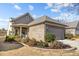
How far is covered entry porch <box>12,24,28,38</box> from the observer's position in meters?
3.14

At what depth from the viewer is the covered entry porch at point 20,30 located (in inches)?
124

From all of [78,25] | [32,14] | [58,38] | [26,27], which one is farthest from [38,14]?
[78,25]

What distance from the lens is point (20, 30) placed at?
3172mm

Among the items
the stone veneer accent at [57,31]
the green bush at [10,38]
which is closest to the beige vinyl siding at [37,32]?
the stone veneer accent at [57,31]

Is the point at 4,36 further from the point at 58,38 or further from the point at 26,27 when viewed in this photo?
the point at 58,38

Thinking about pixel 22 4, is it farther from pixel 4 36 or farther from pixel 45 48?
pixel 45 48

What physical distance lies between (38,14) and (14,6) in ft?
1.52

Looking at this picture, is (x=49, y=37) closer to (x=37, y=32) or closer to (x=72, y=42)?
(x=37, y=32)

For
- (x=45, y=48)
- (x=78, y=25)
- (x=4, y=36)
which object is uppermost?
(x=78, y=25)

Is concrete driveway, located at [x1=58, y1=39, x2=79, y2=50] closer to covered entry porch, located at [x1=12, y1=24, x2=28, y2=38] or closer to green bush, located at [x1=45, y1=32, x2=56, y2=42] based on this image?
green bush, located at [x1=45, y1=32, x2=56, y2=42]

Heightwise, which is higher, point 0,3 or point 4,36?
Answer: point 0,3

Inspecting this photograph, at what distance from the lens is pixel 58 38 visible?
3.16 meters

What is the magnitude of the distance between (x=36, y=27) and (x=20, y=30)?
31 centimetres

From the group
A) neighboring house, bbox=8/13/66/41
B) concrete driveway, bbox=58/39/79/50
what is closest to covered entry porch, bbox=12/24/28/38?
neighboring house, bbox=8/13/66/41
